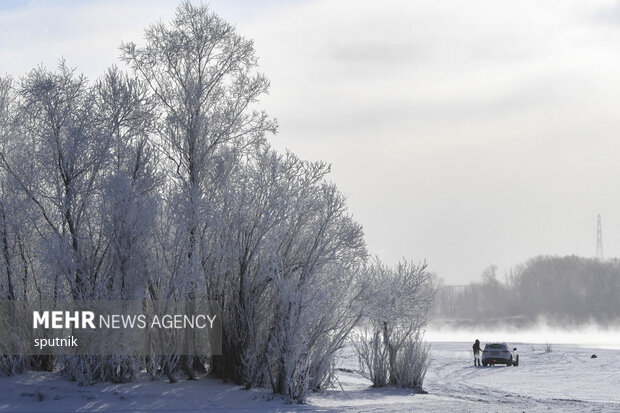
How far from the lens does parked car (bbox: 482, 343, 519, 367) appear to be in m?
43.2

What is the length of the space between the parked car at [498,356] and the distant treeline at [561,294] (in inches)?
3424

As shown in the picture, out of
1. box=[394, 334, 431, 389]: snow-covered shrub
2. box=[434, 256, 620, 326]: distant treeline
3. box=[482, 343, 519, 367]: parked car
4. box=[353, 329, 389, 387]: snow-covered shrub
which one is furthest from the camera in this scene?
box=[434, 256, 620, 326]: distant treeline

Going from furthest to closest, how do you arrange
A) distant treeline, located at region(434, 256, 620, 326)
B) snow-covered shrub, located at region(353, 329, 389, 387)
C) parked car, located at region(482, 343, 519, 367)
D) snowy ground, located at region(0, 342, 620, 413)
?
1. distant treeline, located at region(434, 256, 620, 326)
2. parked car, located at region(482, 343, 519, 367)
3. snow-covered shrub, located at region(353, 329, 389, 387)
4. snowy ground, located at region(0, 342, 620, 413)

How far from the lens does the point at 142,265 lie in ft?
82.2

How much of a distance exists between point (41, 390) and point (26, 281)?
4678mm

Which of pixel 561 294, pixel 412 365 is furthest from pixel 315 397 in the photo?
pixel 561 294

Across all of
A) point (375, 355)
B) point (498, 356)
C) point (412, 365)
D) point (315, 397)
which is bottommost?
point (315, 397)

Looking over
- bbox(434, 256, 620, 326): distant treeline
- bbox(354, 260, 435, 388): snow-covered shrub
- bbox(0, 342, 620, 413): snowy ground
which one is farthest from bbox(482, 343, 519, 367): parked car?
bbox(434, 256, 620, 326): distant treeline

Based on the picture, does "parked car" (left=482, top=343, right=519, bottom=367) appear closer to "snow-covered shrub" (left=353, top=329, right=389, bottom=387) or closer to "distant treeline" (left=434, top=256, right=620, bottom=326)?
"snow-covered shrub" (left=353, top=329, right=389, bottom=387)

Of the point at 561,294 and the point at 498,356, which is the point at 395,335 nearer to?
the point at 498,356

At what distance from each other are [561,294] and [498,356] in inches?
3732

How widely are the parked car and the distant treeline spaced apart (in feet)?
285

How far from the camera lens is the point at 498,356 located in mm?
43281

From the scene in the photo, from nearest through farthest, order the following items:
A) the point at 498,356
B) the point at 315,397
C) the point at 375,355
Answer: the point at 315,397, the point at 375,355, the point at 498,356
